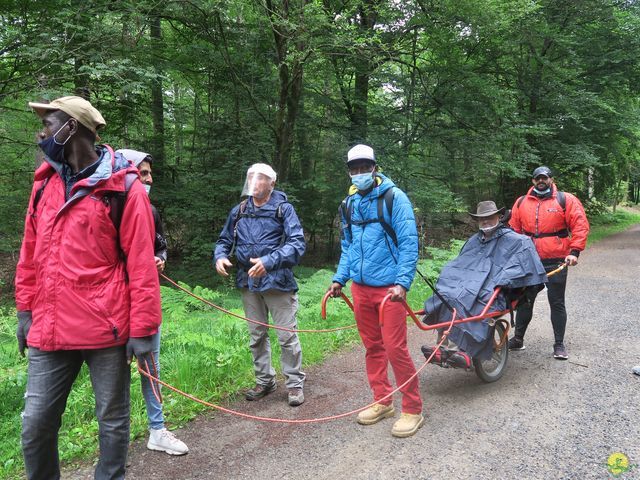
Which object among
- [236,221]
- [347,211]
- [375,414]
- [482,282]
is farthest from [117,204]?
[482,282]

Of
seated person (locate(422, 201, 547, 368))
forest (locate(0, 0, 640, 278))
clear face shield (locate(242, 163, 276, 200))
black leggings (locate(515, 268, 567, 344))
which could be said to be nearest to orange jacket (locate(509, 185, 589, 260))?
black leggings (locate(515, 268, 567, 344))

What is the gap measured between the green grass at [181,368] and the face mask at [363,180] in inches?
93.0

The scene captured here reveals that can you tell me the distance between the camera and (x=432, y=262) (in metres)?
10.1

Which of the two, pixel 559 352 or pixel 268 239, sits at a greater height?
pixel 268 239

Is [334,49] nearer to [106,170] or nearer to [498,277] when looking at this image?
[498,277]

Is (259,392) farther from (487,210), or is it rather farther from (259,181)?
(487,210)

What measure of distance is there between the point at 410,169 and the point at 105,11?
8.00 metres

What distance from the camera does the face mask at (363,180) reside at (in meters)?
3.61

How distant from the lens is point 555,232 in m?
5.30

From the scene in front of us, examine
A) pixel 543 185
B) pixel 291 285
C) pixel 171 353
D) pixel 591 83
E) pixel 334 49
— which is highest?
pixel 591 83

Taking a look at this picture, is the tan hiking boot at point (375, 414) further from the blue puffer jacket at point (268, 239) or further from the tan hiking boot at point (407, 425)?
the blue puffer jacket at point (268, 239)

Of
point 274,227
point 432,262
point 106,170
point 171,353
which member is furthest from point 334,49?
point 106,170

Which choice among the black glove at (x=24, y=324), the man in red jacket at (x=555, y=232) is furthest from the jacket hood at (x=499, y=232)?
the black glove at (x=24, y=324)

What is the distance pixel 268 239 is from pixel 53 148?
202 cm
